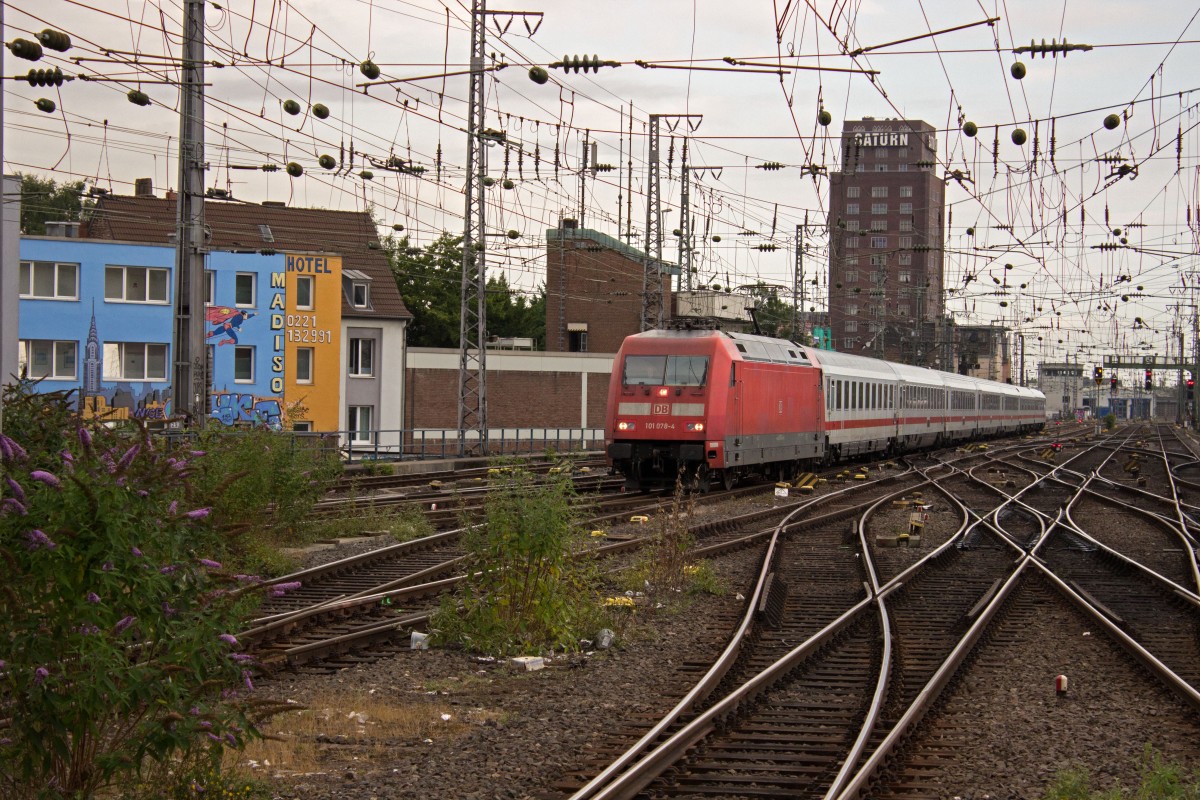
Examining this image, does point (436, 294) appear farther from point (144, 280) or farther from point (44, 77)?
point (44, 77)

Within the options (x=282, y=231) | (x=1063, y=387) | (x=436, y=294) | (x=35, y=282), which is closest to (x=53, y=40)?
(x=35, y=282)

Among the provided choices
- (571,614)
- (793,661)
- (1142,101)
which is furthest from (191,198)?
(1142,101)

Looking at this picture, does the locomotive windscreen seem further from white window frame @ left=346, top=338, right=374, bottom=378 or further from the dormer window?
the dormer window

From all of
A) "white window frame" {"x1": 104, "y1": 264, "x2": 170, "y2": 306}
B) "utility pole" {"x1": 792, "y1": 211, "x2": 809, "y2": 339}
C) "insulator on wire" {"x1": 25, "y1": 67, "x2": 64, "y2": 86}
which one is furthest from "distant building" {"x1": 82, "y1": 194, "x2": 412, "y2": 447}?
"insulator on wire" {"x1": 25, "y1": 67, "x2": 64, "y2": 86}

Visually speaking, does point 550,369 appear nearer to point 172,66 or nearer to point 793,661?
point 172,66

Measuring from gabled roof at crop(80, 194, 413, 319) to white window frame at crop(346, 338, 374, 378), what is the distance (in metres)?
1.21

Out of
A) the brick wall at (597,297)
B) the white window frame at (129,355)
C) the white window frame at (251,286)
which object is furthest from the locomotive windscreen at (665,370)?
the brick wall at (597,297)

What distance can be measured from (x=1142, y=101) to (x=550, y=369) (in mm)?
33934

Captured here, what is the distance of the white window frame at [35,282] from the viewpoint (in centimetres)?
4284

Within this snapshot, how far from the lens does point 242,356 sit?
153 feet

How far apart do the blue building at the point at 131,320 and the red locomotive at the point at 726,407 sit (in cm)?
2003

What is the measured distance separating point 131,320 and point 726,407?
92.7 ft

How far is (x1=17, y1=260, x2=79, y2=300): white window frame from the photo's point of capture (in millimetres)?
42844

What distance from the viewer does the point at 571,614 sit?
10.9 metres
